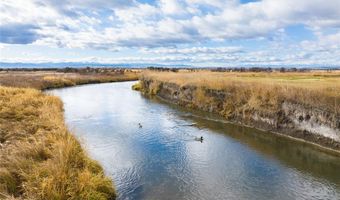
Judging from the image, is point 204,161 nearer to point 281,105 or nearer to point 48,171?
point 48,171

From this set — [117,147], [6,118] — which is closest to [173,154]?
[117,147]

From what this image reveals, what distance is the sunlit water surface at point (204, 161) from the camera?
483 inches

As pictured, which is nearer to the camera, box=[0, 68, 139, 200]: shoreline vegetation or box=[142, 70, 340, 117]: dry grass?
box=[0, 68, 139, 200]: shoreline vegetation

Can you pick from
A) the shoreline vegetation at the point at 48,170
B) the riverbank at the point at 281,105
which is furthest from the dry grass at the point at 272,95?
the shoreline vegetation at the point at 48,170

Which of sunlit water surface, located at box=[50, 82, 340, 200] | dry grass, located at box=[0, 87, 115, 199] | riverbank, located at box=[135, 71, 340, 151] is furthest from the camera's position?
riverbank, located at box=[135, 71, 340, 151]

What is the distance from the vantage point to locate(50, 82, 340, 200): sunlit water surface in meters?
12.3

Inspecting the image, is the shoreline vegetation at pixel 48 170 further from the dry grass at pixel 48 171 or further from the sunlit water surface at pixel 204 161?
the sunlit water surface at pixel 204 161

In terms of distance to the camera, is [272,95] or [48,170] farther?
[272,95]

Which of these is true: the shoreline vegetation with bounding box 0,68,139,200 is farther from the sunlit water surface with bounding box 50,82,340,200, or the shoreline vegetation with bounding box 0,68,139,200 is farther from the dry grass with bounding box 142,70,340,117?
the dry grass with bounding box 142,70,340,117

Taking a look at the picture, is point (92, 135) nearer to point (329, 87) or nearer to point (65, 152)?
point (65, 152)

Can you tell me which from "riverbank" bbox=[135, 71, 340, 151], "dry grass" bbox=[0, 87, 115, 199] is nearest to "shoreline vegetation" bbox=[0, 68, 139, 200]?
"dry grass" bbox=[0, 87, 115, 199]

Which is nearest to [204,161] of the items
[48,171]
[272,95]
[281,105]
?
[48,171]

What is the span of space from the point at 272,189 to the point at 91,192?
6438 mm

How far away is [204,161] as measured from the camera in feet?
50.9
